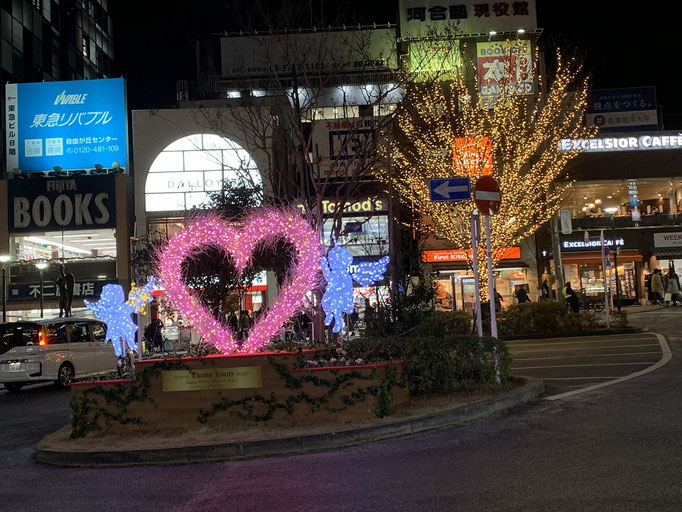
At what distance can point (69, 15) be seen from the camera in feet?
172

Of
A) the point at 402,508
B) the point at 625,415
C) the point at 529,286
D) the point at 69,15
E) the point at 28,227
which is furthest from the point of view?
the point at 69,15

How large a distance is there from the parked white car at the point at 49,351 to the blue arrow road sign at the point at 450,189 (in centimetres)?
965

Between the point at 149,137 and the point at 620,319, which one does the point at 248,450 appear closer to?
the point at 620,319

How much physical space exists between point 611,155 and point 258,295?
67.5 ft

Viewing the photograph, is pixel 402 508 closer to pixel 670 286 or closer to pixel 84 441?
pixel 84 441

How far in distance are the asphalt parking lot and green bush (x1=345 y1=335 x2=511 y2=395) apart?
120 cm

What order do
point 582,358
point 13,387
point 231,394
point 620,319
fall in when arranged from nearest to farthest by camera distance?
point 231,394 → point 582,358 → point 13,387 → point 620,319

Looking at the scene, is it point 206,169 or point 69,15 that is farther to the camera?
point 69,15

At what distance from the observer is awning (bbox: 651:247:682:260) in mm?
34981

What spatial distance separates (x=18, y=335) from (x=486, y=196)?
11.9 m

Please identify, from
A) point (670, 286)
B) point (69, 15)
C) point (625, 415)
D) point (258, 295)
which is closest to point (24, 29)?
point (69, 15)

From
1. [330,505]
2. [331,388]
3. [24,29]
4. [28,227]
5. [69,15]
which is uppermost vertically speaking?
[69,15]

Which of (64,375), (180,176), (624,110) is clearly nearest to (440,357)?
(64,375)

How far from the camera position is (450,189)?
10.4m
